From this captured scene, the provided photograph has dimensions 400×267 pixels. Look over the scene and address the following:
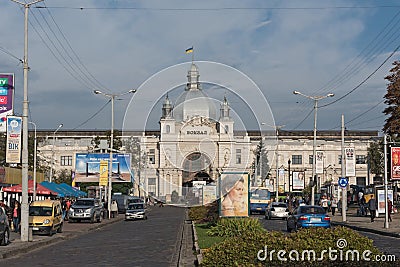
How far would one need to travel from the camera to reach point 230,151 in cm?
3631

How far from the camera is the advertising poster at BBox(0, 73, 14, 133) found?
1368 inches

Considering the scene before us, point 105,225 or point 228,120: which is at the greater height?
point 228,120

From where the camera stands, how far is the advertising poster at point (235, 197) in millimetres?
30422

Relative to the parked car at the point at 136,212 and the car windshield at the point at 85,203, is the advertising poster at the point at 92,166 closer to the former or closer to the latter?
the parked car at the point at 136,212

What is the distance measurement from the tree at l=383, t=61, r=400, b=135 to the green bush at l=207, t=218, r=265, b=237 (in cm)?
3082

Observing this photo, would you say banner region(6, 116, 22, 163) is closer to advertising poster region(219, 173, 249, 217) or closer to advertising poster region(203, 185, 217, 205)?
advertising poster region(219, 173, 249, 217)

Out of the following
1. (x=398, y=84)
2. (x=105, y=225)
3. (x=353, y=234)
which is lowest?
(x=105, y=225)

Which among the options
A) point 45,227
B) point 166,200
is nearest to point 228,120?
point 45,227

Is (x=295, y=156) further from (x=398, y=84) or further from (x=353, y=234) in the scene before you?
(x=353, y=234)

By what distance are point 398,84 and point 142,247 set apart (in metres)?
34.5

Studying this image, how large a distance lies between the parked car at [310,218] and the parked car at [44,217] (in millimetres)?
12295

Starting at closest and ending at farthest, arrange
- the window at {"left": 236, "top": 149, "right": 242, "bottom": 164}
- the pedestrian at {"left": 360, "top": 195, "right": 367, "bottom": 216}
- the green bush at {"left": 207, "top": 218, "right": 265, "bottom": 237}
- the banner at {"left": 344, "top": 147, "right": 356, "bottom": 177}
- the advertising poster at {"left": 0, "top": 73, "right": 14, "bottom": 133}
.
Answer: the green bush at {"left": 207, "top": 218, "right": 265, "bottom": 237} < the advertising poster at {"left": 0, "top": 73, "right": 14, "bottom": 133} < the window at {"left": 236, "top": 149, "right": 242, "bottom": 164} < the banner at {"left": 344, "top": 147, "right": 356, "bottom": 177} < the pedestrian at {"left": 360, "top": 195, "right": 367, "bottom": 216}

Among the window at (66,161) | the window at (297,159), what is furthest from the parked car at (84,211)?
the window at (66,161)
